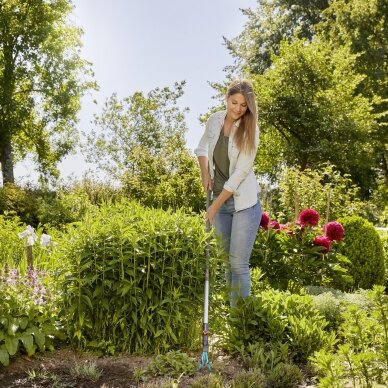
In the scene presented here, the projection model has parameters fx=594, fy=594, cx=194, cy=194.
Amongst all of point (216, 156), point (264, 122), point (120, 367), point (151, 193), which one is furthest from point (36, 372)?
point (264, 122)

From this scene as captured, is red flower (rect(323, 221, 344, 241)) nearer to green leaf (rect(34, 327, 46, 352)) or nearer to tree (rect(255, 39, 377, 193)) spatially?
green leaf (rect(34, 327, 46, 352))

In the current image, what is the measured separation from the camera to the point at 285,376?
362 cm

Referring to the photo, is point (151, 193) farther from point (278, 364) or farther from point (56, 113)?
point (278, 364)

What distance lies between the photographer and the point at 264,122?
19.7 metres

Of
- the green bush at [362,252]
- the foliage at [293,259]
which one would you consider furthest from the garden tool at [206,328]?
the green bush at [362,252]

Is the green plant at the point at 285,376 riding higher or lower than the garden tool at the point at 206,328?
lower

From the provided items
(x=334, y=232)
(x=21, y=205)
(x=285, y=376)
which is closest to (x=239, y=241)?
(x=285, y=376)

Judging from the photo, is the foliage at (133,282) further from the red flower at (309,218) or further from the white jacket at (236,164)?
the red flower at (309,218)

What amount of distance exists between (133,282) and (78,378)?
68cm

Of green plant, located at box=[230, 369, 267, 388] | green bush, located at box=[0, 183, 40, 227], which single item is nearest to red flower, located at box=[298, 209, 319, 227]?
green plant, located at box=[230, 369, 267, 388]

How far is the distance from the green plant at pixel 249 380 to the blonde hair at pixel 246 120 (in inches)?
64.1

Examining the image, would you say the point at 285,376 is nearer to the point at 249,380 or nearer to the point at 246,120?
the point at 249,380

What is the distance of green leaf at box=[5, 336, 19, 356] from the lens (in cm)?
371

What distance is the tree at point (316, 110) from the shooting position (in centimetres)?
1909
